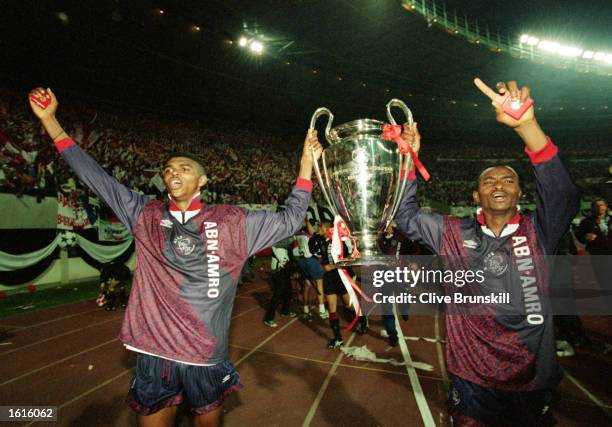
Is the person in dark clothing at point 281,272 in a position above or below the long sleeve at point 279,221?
below

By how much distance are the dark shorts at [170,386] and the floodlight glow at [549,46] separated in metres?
32.3

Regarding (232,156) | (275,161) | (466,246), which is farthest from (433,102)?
(466,246)

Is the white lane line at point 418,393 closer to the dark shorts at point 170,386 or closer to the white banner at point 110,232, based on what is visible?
the dark shorts at point 170,386

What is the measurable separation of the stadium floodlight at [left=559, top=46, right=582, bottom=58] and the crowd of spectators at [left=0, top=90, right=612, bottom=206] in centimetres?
785

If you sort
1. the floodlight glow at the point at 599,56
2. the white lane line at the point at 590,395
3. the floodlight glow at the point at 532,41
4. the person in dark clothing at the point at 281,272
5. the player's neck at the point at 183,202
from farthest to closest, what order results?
the floodlight glow at the point at 599,56, the floodlight glow at the point at 532,41, the person in dark clothing at the point at 281,272, the white lane line at the point at 590,395, the player's neck at the point at 183,202

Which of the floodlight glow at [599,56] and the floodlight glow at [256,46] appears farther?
the floodlight glow at [599,56]

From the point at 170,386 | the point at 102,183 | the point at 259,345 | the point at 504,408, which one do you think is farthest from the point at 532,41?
the point at 170,386

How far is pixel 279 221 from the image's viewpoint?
6.11 ft

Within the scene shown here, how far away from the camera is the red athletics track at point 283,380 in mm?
3148

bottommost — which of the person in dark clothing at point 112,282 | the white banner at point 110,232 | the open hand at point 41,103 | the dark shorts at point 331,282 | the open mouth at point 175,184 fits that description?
the person in dark clothing at point 112,282

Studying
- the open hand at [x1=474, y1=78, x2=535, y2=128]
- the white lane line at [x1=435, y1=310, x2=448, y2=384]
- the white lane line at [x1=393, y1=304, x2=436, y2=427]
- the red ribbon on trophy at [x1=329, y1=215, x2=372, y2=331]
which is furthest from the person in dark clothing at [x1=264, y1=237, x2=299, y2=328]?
the open hand at [x1=474, y1=78, x2=535, y2=128]

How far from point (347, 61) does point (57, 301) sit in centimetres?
1889

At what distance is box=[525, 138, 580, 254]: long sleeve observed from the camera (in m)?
1.39

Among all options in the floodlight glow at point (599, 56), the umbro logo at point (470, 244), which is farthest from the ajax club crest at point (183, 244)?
the floodlight glow at point (599, 56)
